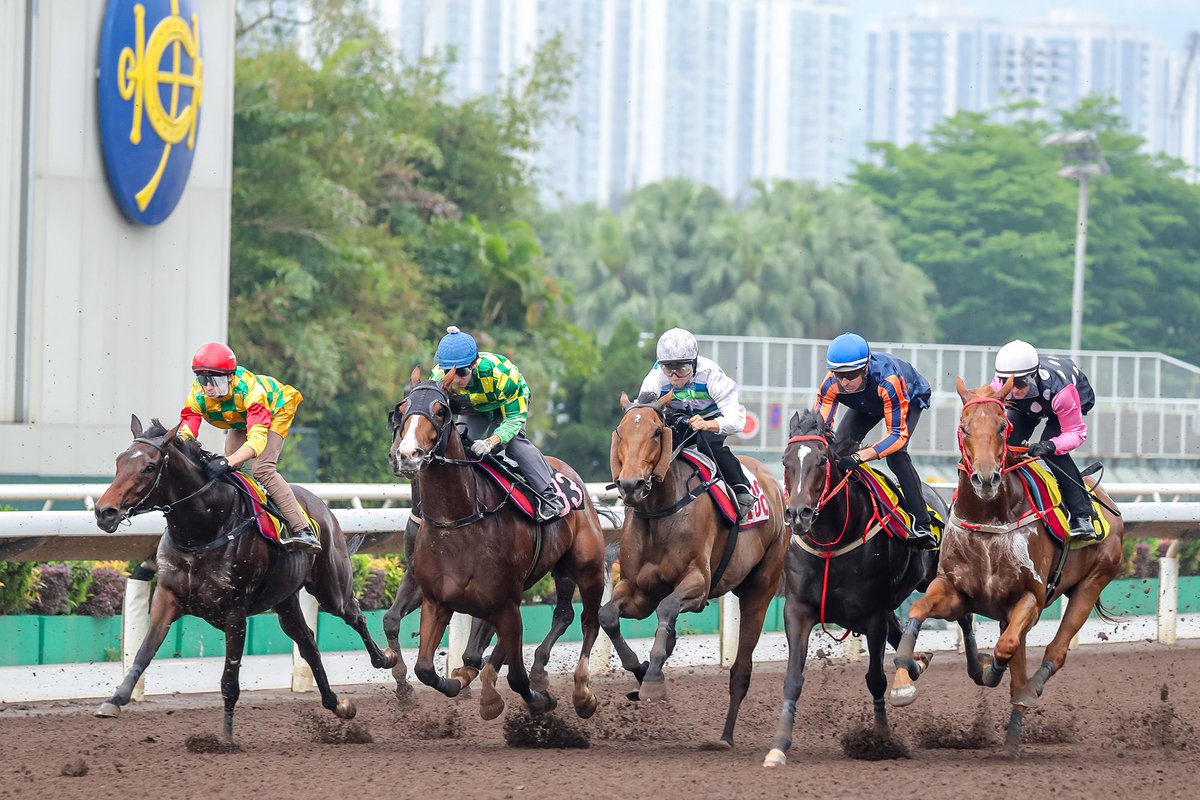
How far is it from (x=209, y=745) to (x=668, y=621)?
6.53 ft

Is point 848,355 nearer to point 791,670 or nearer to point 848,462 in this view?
point 848,462

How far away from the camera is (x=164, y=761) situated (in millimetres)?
6945

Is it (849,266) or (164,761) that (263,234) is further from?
(849,266)

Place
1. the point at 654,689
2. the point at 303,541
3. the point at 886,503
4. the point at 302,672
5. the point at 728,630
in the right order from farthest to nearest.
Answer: the point at 728,630, the point at 302,672, the point at 303,541, the point at 886,503, the point at 654,689

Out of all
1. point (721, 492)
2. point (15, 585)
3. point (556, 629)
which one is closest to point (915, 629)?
point (721, 492)

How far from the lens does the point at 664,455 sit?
7.78m

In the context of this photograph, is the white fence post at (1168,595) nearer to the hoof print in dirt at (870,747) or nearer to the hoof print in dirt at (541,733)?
the hoof print in dirt at (870,747)

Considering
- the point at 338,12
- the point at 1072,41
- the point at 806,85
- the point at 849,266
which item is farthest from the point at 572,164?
the point at 338,12

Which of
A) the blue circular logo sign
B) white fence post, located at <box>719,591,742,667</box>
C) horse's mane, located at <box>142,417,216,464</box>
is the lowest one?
white fence post, located at <box>719,591,742,667</box>

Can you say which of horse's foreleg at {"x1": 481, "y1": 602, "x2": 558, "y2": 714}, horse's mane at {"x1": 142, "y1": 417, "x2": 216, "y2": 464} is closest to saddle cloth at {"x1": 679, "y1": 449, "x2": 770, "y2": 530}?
horse's foreleg at {"x1": 481, "y1": 602, "x2": 558, "y2": 714}

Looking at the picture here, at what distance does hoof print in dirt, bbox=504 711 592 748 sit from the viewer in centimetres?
764

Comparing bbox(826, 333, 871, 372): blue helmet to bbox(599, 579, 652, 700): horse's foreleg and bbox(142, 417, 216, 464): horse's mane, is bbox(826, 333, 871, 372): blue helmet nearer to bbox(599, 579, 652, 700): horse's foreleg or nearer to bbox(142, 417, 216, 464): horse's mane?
bbox(599, 579, 652, 700): horse's foreleg

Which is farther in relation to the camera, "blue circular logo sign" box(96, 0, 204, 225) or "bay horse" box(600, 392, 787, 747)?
"blue circular logo sign" box(96, 0, 204, 225)

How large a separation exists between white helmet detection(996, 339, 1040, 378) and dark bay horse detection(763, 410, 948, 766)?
Answer: 75 cm
